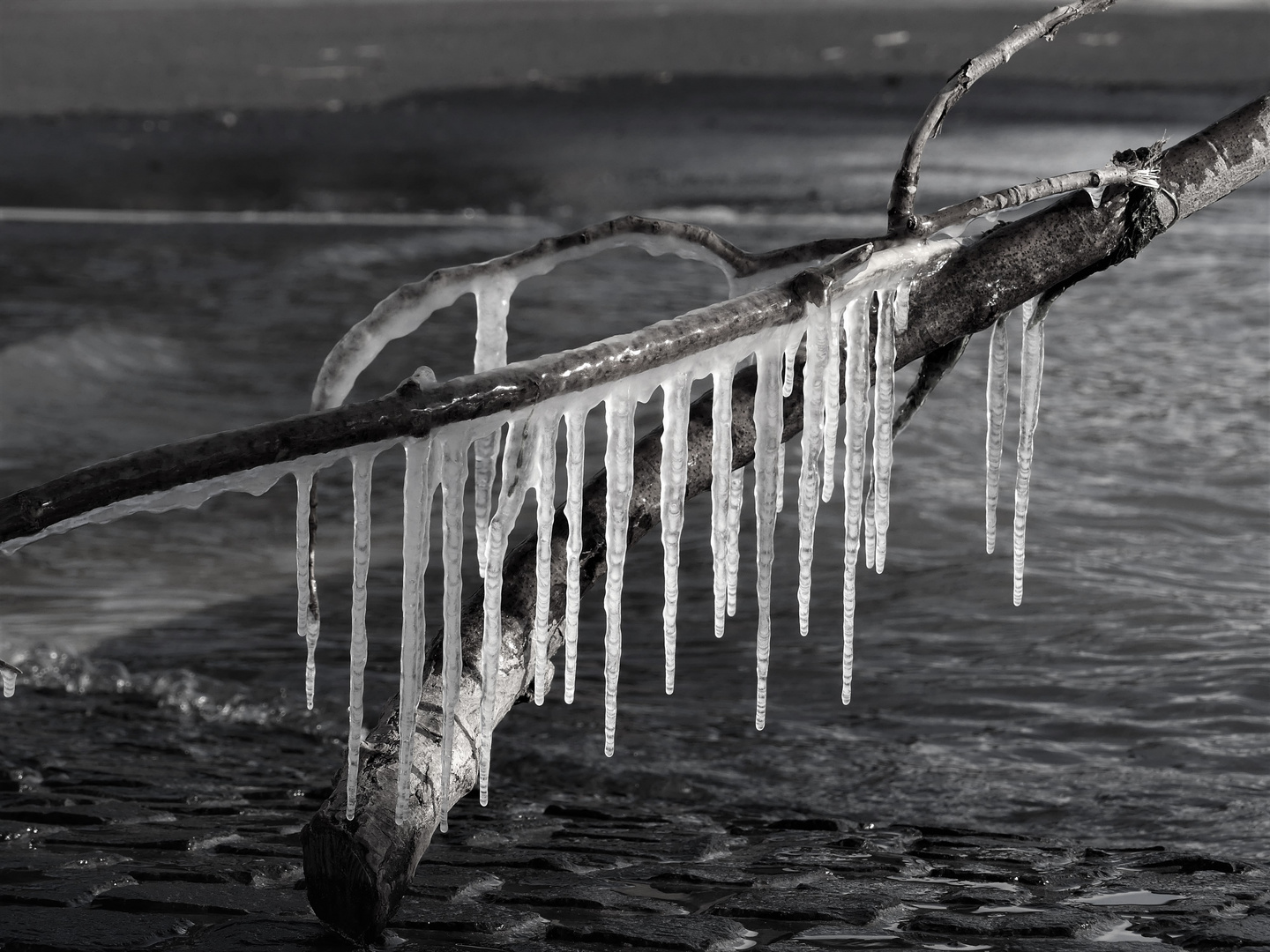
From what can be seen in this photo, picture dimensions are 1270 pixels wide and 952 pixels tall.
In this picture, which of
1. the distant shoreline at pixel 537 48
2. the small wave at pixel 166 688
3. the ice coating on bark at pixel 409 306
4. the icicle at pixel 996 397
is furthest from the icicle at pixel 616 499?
the distant shoreline at pixel 537 48

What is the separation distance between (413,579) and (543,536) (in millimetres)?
331

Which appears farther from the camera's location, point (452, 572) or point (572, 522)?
point (572, 522)

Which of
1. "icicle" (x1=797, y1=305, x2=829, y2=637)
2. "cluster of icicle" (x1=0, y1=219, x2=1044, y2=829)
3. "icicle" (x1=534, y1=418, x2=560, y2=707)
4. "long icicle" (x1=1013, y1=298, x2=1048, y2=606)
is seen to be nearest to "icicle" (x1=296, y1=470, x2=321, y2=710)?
"cluster of icicle" (x1=0, y1=219, x2=1044, y2=829)

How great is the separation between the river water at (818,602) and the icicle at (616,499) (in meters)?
1.78

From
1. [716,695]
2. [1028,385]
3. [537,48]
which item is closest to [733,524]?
[1028,385]

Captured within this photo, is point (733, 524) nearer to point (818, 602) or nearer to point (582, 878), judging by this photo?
point (582, 878)

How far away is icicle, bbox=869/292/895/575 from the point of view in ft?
11.5

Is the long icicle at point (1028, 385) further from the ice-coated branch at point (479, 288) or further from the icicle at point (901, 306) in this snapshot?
the ice-coated branch at point (479, 288)

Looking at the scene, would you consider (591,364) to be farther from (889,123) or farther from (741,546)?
(889,123)

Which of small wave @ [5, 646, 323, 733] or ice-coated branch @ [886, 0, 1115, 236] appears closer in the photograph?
ice-coated branch @ [886, 0, 1115, 236]

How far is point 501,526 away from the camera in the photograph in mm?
3238

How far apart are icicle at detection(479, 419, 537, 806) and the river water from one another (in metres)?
2.02

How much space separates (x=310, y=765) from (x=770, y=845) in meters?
1.78

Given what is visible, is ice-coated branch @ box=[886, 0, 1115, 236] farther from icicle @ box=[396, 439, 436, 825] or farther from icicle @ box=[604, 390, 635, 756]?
icicle @ box=[396, 439, 436, 825]
